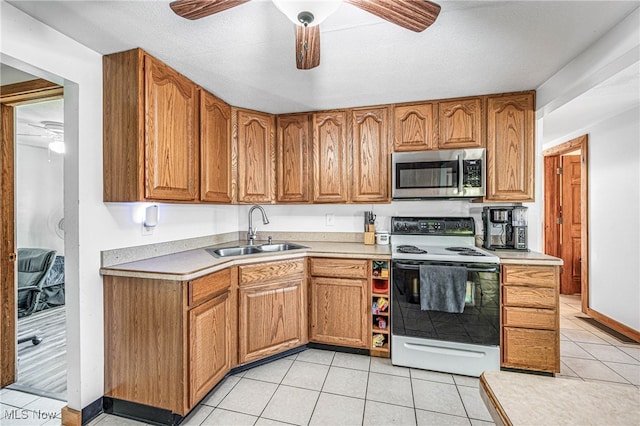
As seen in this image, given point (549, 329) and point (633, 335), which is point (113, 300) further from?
point (633, 335)

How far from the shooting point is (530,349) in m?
2.07

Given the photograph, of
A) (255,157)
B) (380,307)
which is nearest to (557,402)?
(380,307)

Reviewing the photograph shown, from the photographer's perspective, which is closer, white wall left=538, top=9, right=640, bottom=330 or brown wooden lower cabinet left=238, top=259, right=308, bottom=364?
brown wooden lower cabinet left=238, top=259, right=308, bottom=364

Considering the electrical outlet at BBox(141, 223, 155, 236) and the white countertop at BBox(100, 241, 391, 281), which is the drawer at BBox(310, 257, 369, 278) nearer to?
the white countertop at BBox(100, 241, 391, 281)

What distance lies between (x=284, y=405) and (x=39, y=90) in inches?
99.6

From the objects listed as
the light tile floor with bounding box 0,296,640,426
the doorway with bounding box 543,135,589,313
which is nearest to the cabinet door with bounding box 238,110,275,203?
the light tile floor with bounding box 0,296,640,426

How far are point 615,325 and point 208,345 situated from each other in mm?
3829

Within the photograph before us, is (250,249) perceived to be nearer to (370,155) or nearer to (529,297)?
(370,155)

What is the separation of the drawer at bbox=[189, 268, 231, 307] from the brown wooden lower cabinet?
0.15 m

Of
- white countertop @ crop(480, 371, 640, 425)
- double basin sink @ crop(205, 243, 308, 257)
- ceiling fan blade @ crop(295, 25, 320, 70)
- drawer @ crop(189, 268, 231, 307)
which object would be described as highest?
ceiling fan blade @ crop(295, 25, 320, 70)

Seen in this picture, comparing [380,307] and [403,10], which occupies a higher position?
[403,10]

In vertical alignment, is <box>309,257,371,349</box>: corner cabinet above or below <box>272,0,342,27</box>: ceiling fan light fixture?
below

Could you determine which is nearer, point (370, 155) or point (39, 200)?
point (370, 155)

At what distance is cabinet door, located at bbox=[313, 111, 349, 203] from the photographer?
2711 millimetres
